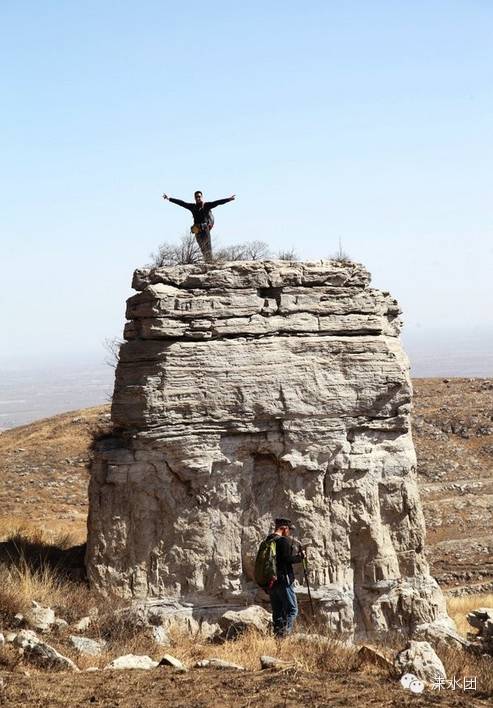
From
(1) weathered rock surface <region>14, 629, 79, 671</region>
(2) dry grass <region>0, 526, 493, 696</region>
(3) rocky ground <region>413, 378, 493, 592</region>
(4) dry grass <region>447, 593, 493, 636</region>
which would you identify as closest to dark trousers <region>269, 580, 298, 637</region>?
(2) dry grass <region>0, 526, 493, 696</region>

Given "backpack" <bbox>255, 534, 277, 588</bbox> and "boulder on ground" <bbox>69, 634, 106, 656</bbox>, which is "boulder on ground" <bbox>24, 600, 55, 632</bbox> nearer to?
"boulder on ground" <bbox>69, 634, 106, 656</bbox>

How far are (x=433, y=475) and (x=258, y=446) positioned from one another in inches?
704

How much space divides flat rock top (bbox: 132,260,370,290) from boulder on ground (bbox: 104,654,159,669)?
18.2 feet

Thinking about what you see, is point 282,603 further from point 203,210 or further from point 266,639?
point 203,210

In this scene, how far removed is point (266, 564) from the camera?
428 inches

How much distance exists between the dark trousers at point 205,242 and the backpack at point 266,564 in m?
4.75

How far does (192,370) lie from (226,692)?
531 centimetres

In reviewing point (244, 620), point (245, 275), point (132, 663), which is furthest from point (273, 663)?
point (245, 275)

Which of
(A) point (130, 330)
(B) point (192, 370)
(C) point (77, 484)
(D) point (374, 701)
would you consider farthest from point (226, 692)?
(C) point (77, 484)

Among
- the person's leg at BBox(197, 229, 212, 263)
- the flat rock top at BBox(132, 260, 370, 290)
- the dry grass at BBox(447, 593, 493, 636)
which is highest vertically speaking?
the person's leg at BBox(197, 229, 212, 263)

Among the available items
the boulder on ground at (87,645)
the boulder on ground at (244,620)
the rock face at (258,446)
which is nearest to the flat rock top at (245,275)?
the rock face at (258,446)

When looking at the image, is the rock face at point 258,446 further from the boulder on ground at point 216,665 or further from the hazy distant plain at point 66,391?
the hazy distant plain at point 66,391

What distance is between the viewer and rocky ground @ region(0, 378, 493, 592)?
22578 millimetres

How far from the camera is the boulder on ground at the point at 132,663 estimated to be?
8.70m
